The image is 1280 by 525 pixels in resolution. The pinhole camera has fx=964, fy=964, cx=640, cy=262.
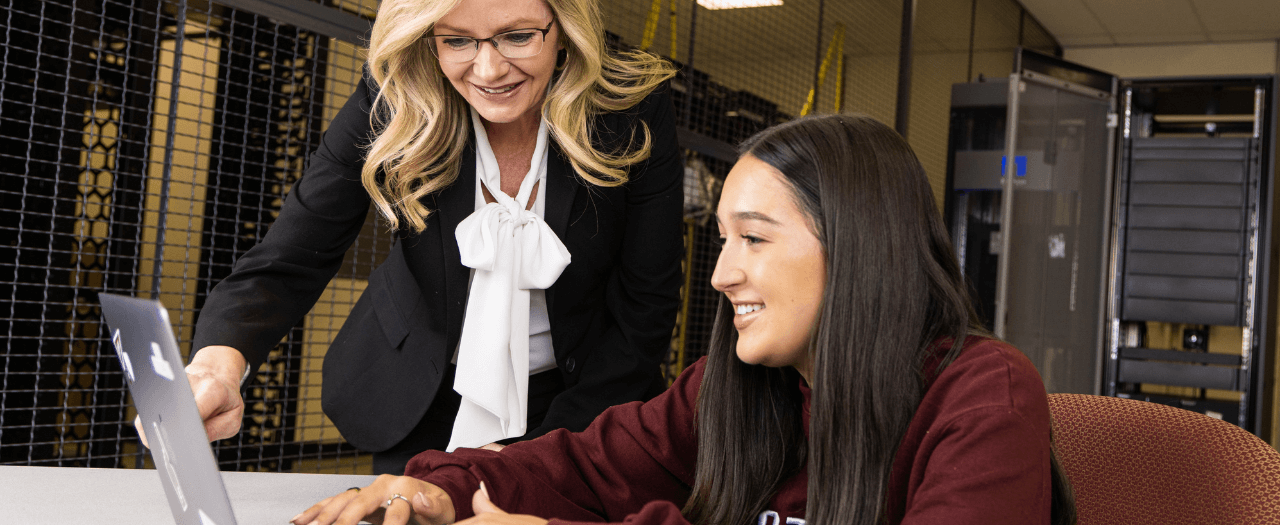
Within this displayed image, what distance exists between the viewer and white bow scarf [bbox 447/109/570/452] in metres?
1.25

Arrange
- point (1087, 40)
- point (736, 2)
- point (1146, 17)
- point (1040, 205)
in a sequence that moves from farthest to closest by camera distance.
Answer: point (1087, 40) < point (1146, 17) < point (1040, 205) < point (736, 2)

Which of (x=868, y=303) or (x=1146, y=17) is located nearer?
(x=868, y=303)

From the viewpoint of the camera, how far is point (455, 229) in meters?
1.28

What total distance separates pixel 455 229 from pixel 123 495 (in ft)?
1.64

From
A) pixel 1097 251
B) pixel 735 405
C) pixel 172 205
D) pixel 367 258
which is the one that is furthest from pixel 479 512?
pixel 1097 251

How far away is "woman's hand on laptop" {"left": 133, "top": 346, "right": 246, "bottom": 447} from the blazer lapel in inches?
13.7

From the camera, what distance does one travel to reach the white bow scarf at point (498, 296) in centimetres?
125

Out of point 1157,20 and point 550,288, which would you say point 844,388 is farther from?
point 1157,20

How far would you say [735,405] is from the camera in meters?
0.98

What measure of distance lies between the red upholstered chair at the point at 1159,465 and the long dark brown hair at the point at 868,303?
11cm

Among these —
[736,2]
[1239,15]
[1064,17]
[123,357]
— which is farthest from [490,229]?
[1239,15]

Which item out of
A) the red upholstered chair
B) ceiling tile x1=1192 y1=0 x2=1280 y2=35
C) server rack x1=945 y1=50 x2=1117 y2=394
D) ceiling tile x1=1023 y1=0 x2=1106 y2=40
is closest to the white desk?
the red upholstered chair

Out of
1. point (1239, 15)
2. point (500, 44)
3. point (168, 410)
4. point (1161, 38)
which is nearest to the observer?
point (168, 410)

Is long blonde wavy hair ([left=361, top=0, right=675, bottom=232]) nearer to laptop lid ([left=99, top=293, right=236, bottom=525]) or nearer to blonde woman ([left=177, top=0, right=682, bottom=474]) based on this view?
blonde woman ([left=177, top=0, right=682, bottom=474])
